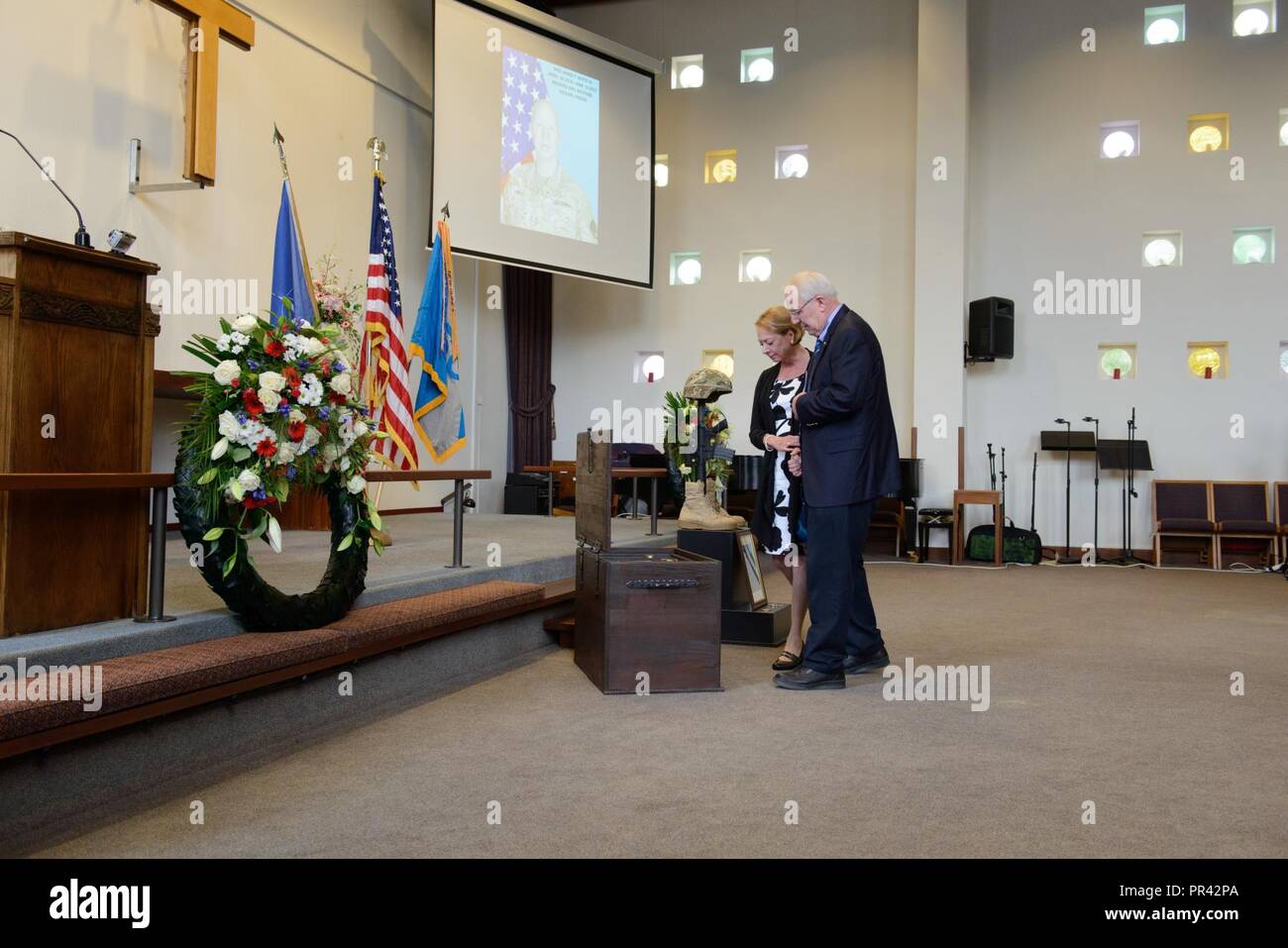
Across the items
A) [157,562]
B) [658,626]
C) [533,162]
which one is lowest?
[658,626]

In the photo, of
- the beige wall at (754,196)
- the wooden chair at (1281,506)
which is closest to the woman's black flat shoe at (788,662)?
the beige wall at (754,196)

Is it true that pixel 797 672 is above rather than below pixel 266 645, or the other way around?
below

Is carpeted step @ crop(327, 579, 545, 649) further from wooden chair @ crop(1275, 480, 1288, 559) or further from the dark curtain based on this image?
wooden chair @ crop(1275, 480, 1288, 559)

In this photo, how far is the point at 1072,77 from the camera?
10.6 metres

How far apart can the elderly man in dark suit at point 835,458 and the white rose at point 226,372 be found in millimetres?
1968

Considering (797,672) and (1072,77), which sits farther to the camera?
(1072,77)

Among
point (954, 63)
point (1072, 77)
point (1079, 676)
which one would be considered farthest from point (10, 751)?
point (1072, 77)

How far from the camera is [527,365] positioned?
11562 mm

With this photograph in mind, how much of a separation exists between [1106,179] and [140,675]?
34.4 feet

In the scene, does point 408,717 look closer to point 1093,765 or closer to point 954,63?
point 1093,765

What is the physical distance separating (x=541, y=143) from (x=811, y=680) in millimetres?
7547
